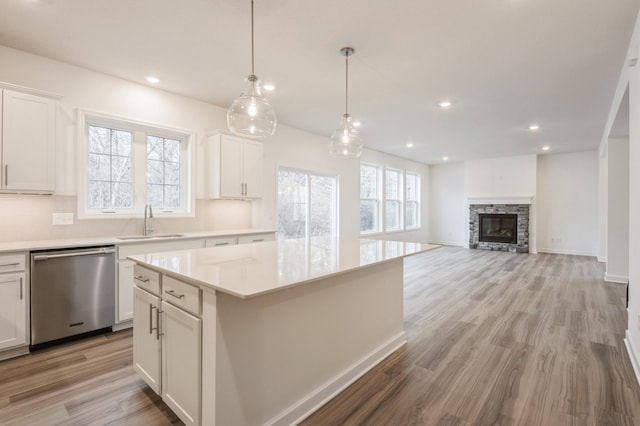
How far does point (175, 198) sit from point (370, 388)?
3.40 m

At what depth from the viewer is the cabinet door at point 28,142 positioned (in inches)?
110

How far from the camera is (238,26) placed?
2648 mm

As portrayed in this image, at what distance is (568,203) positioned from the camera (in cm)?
838

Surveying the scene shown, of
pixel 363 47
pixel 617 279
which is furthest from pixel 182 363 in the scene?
pixel 617 279

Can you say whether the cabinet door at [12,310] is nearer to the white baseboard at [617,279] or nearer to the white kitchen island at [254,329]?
the white kitchen island at [254,329]

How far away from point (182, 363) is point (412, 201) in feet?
29.7

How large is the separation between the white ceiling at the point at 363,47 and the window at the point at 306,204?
62.1 inches

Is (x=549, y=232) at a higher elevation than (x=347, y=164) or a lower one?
lower

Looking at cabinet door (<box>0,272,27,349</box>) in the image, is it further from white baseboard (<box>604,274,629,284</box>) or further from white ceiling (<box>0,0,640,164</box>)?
white baseboard (<box>604,274,629,284</box>)

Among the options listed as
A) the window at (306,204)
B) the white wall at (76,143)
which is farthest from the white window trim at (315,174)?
the white wall at (76,143)

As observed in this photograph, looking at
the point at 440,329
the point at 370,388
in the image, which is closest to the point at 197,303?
the point at 370,388

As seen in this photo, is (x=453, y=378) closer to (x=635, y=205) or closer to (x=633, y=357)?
(x=633, y=357)

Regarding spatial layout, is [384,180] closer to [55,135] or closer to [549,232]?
[549,232]

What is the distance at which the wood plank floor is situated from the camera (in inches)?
76.9
